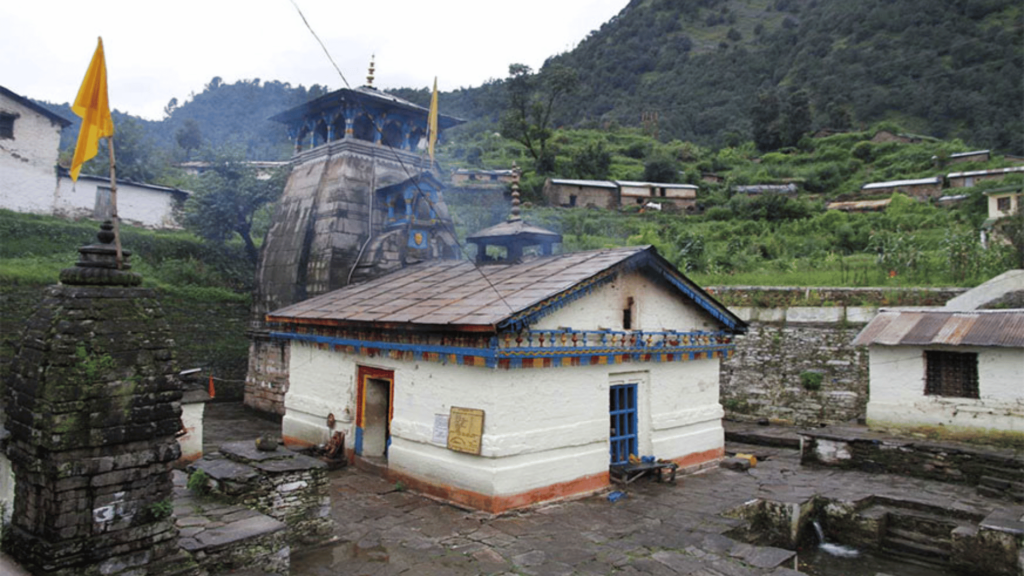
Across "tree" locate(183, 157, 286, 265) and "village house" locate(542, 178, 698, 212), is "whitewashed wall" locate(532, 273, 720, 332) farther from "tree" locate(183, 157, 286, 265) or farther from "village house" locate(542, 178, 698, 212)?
"village house" locate(542, 178, 698, 212)

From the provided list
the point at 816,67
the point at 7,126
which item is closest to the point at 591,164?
the point at 7,126

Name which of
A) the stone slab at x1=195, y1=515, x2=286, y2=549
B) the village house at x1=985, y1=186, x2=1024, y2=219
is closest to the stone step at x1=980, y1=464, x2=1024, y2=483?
the stone slab at x1=195, y1=515, x2=286, y2=549

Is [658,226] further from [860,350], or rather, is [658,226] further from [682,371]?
[682,371]

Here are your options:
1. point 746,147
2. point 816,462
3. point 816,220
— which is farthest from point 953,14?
point 816,462

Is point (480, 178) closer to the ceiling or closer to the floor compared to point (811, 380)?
closer to the ceiling

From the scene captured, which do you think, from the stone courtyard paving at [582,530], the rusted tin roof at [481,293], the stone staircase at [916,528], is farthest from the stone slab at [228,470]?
the stone staircase at [916,528]

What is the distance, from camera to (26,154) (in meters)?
24.8

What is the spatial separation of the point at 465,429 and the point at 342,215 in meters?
8.38

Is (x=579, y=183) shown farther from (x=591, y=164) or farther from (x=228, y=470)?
(x=228, y=470)

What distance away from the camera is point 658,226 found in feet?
122

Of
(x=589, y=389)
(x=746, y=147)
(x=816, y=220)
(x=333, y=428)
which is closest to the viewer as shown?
(x=589, y=389)

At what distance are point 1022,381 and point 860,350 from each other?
411 centimetres

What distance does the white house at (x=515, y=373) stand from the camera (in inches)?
348

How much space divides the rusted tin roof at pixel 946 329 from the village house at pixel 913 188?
32.3 meters
